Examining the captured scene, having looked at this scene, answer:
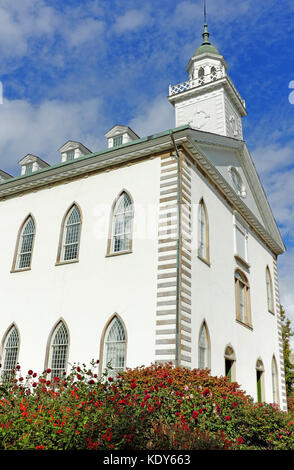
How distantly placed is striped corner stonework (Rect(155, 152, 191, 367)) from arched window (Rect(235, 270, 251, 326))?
570 cm

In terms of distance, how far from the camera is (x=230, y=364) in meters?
18.1

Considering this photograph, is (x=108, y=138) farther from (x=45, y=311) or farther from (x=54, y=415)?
(x=54, y=415)

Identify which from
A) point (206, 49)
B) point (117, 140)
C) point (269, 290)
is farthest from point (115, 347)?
point (206, 49)

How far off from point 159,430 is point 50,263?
11.4m

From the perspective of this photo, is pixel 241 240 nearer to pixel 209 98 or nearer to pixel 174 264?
pixel 174 264

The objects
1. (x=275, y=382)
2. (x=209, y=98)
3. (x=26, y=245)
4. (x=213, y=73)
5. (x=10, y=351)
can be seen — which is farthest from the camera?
(x=213, y=73)

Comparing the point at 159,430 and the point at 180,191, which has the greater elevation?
the point at 180,191

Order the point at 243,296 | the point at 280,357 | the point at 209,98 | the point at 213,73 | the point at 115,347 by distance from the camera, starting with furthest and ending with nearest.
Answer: the point at 213,73 → the point at 209,98 → the point at 280,357 → the point at 243,296 → the point at 115,347

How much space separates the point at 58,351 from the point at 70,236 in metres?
4.83

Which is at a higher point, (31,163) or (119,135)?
(31,163)

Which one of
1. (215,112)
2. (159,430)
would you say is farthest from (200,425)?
(215,112)

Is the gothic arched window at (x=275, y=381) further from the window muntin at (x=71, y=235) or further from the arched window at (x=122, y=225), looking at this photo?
the window muntin at (x=71, y=235)

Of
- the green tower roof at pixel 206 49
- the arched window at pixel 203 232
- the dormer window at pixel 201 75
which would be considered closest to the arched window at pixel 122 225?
the arched window at pixel 203 232
